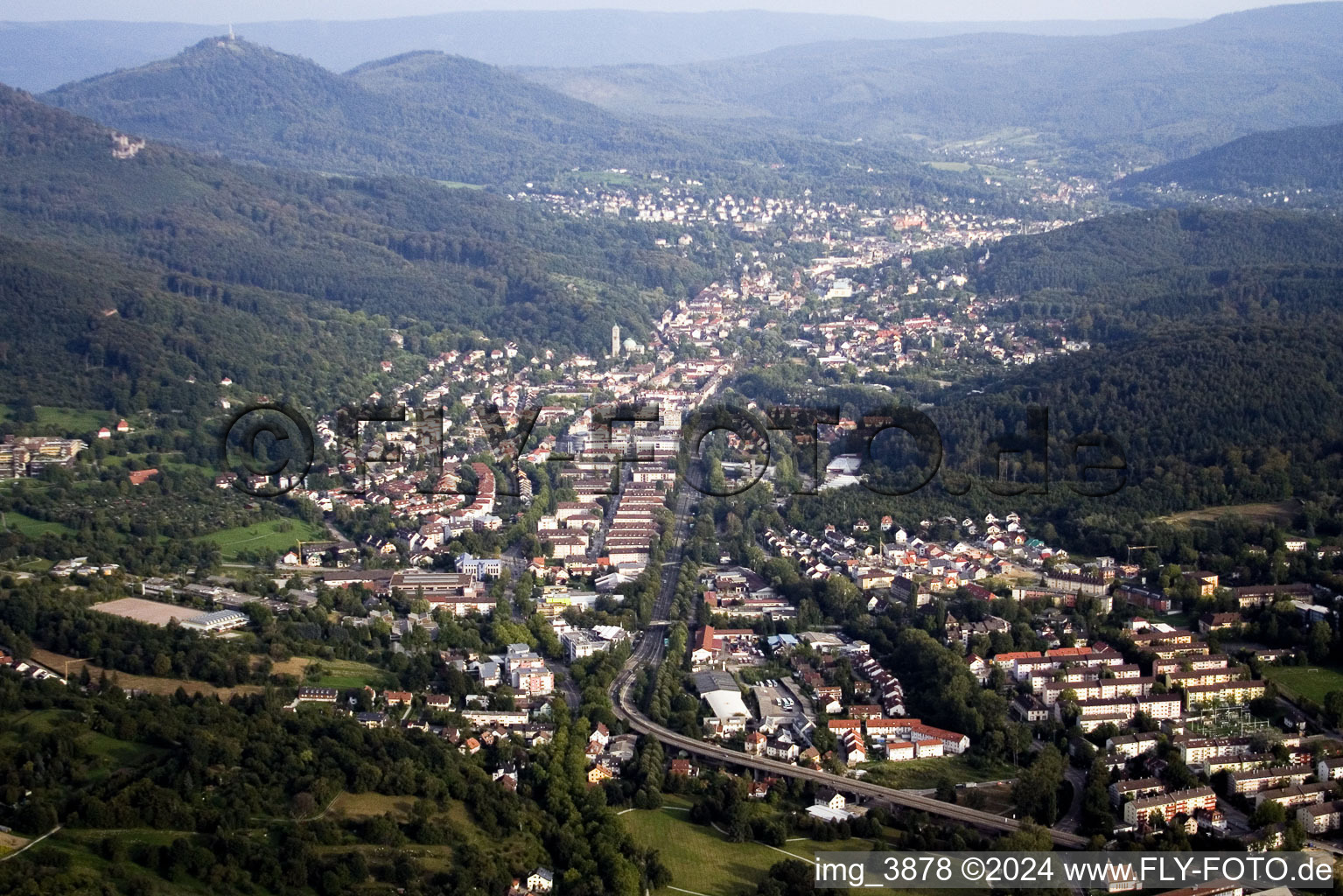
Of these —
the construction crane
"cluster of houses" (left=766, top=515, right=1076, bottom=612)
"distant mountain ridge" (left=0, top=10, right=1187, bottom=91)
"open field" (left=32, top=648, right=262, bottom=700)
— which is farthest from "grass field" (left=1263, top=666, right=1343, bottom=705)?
"distant mountain ridge" (left=0, top=10, right=1187, bottom=91)

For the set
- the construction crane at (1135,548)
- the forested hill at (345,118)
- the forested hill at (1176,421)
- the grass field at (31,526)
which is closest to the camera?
the construction crane at (1135,548)

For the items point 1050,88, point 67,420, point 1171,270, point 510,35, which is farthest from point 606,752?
point 510,35

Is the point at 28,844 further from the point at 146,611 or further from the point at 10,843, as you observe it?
the point at 146,611

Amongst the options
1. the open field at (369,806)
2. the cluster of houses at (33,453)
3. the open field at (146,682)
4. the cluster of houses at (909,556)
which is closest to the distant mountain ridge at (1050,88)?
the cluster of houses at (909,556)

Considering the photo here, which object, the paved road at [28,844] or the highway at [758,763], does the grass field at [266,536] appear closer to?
the highway at [758,763]

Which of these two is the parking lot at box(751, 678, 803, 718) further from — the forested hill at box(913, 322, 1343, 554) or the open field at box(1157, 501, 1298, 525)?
the open field at box(1157, 501, 1298, 525)

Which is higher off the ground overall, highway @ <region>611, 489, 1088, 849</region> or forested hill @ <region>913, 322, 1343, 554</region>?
forested hill @ <region>913, 322, 1343, 554</region>

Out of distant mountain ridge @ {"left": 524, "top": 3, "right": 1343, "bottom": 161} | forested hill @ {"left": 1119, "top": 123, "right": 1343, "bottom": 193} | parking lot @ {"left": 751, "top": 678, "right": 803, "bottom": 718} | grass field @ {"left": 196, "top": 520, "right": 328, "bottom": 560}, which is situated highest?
distant mountain ridge @ {"left": 524, "top": 3, "right": 1343, "bottom": 161}
